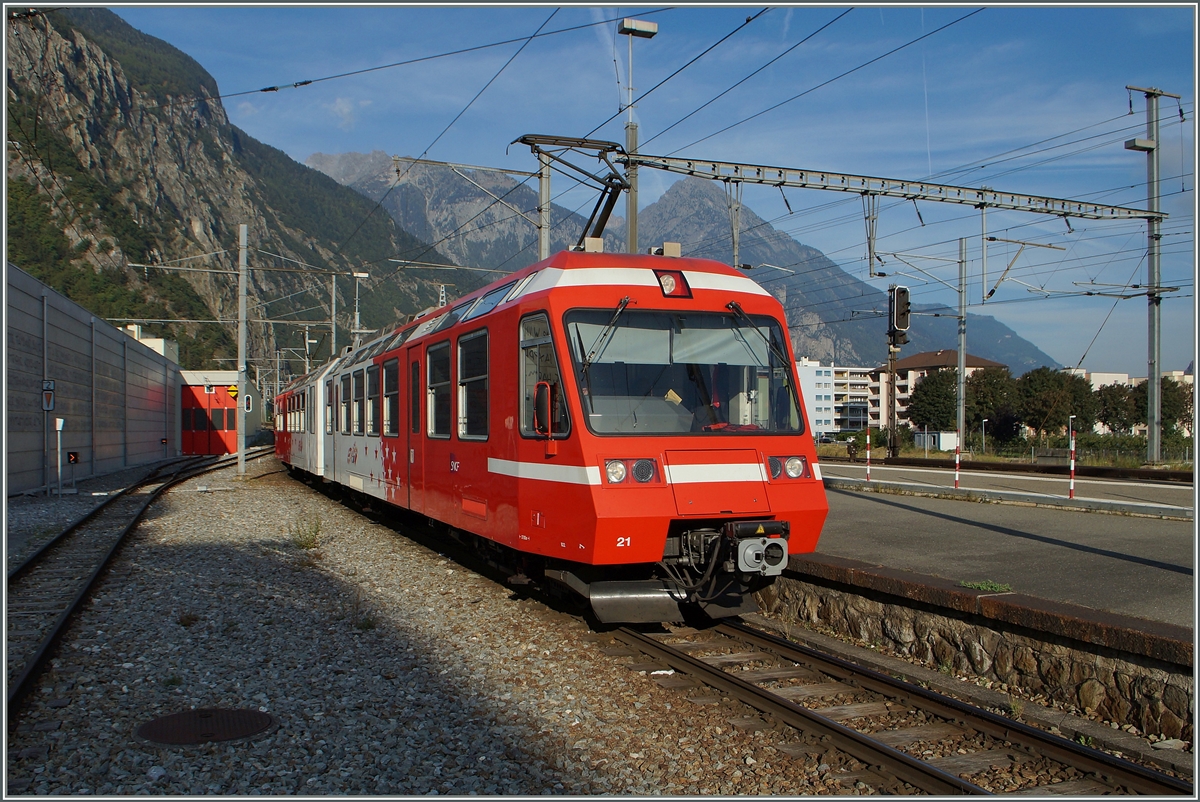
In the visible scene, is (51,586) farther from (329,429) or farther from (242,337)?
(242,337)

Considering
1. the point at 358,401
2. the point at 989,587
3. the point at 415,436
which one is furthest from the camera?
the point at 358,401

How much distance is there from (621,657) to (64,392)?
2324 centimetres

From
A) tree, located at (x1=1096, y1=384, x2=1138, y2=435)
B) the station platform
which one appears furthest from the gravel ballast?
tree, located at (x1=1096, y1=384, x2=1138, y2=435)

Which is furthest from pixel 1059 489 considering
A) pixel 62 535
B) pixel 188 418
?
pixel 188 418

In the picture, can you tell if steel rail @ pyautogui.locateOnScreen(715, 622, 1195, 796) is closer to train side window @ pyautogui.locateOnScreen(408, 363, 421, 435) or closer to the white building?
train side window @ pyautogui.locateOnScreen(408, 363, 421, 435)

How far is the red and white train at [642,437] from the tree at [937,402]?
9358cm

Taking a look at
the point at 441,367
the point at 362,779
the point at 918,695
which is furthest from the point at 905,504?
the point at 362,779

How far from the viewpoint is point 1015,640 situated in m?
6.38

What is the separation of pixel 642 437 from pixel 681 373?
0.75 metres

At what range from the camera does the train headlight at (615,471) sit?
6633mm

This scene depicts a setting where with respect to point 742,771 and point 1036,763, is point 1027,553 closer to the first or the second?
point 1036,763

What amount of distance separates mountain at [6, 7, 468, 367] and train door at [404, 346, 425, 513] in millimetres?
4457

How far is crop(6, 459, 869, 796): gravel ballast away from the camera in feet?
15.4

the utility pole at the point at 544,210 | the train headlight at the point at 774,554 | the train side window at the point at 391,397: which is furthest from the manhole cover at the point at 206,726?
the utility pole at the point at 544,210
